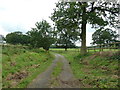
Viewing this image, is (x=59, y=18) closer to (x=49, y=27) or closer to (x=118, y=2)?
(x=118, y=2)

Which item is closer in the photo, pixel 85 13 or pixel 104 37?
pixel 85 13

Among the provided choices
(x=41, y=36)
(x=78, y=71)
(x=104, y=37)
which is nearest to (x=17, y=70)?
(x=78, y=71)

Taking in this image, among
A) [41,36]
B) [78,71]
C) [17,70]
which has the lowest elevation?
[78,71]

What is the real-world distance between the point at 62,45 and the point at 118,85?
6323cm

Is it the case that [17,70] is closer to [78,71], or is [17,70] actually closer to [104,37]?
[78,71]

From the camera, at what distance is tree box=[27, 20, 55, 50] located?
3516 cm

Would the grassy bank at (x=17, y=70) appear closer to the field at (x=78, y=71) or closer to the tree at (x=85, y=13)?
the field at (x=78, y=71)

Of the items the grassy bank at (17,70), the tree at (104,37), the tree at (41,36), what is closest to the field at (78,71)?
the grassy bank at (17,70)

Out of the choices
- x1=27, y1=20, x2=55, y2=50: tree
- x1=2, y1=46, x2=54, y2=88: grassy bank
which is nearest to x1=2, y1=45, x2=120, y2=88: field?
x1=2, y1=46, x2=54, y2=88: grassy bank

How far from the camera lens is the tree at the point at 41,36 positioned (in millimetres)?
35156

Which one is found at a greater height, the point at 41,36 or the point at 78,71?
the point at 41,36

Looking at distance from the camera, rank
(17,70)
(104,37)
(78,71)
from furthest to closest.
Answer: (104,37), (78,71), (17,70)

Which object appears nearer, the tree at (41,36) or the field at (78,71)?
the field at (78,71)

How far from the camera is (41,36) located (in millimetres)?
35562
